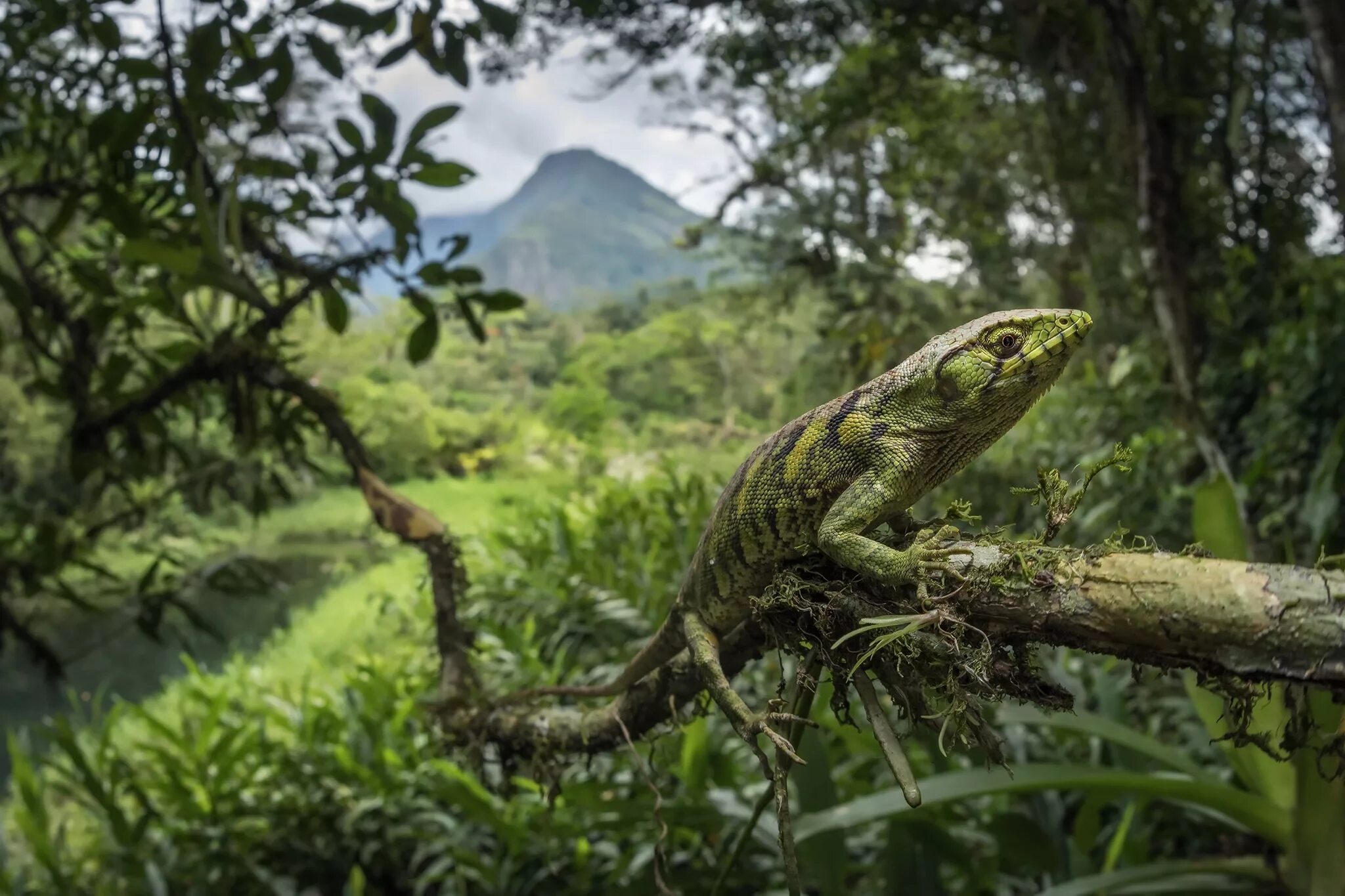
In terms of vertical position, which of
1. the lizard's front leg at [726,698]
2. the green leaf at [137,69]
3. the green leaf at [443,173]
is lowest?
the lizard's front leg at [726,698]

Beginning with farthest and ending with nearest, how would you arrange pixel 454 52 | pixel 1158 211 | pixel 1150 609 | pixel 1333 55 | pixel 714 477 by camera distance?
1. pixel 714 477
2. pixel 1158 211
3. pixel 1333 55
4. pixel 454 52
5. pixel 1150 609

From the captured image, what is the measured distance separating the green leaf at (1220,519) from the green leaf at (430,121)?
208cm

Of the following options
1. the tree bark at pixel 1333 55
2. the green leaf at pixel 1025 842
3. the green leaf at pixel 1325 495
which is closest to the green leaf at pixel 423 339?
the green leaf at pixel 1025 842

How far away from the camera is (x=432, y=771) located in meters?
3.46

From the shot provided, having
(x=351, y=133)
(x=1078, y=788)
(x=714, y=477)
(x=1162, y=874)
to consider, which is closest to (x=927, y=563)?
(x=1078, y=788)

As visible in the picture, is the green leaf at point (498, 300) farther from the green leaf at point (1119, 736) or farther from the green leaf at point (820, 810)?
the green leaf at point (1119, 736)

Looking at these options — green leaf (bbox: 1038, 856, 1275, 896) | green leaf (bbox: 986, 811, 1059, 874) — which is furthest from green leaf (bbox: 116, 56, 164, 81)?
green leaf (bbox: 986, 811, 1059, 874)

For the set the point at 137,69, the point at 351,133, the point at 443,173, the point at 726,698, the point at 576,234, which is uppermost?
the point at 576,234

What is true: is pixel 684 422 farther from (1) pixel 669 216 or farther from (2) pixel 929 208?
(2) pixel 929 208

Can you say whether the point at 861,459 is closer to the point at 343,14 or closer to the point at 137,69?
the point at 343,14

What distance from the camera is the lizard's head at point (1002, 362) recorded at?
3.92 ft

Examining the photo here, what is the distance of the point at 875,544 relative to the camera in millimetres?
1104

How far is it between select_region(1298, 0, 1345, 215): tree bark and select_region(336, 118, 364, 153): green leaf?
10.0 feet

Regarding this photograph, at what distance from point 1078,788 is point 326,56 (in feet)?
7.98
